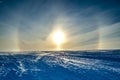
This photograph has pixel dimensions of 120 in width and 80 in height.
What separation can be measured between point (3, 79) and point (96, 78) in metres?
7.66

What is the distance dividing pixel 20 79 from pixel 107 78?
714cm

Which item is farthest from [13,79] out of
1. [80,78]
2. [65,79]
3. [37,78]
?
[80,78]

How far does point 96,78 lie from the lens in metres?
14.7

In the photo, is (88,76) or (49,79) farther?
(88,76)

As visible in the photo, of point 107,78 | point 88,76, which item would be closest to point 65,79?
point 88,76

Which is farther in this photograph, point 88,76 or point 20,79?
point 88,76

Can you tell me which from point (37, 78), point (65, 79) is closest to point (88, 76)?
point (65, 79)

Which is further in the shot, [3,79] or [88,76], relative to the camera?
[88,76]

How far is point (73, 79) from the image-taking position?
572 inches

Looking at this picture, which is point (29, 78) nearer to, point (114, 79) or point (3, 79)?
point (3, 79)

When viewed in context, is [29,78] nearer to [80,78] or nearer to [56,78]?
[56,78]

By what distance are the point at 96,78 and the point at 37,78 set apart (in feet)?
16.2

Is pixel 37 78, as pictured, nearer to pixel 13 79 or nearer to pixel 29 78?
pixel 29 78

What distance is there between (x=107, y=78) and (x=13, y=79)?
303 inches
